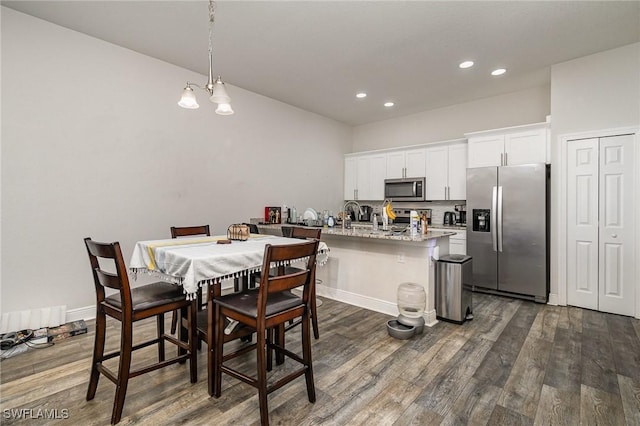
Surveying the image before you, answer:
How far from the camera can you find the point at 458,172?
16.3 ft

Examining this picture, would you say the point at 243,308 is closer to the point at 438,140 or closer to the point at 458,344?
the point at 458,344

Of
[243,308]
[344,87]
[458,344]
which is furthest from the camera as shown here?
[344,87]

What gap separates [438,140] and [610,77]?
234 cm

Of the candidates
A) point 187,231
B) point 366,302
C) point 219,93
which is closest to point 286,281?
point 219,93

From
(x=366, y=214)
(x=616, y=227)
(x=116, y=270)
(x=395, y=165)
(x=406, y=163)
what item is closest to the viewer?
(x=116, y=270)

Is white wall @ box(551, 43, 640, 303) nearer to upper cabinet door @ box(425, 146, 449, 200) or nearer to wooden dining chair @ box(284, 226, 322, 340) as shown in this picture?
upper cabinet door @ box(425, 146, 449, 200)

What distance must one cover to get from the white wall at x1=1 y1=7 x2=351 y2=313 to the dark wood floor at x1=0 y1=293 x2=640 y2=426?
0.87 meters

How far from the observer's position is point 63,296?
3.06 m

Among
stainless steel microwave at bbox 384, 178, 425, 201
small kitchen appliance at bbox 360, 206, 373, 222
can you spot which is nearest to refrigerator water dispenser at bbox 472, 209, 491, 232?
stainless steel microwave at bbox 384, 178, 425, 201

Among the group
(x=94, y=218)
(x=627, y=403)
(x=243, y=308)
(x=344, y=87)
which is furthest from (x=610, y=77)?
(x=94, y=218)

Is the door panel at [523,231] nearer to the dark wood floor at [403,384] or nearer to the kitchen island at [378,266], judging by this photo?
the dark wood floor at [403,384]

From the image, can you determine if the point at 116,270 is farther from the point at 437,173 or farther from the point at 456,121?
the point at 456,121

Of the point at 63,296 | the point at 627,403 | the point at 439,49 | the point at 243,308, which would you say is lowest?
the point at 627,403

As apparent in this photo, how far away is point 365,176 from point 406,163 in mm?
889
